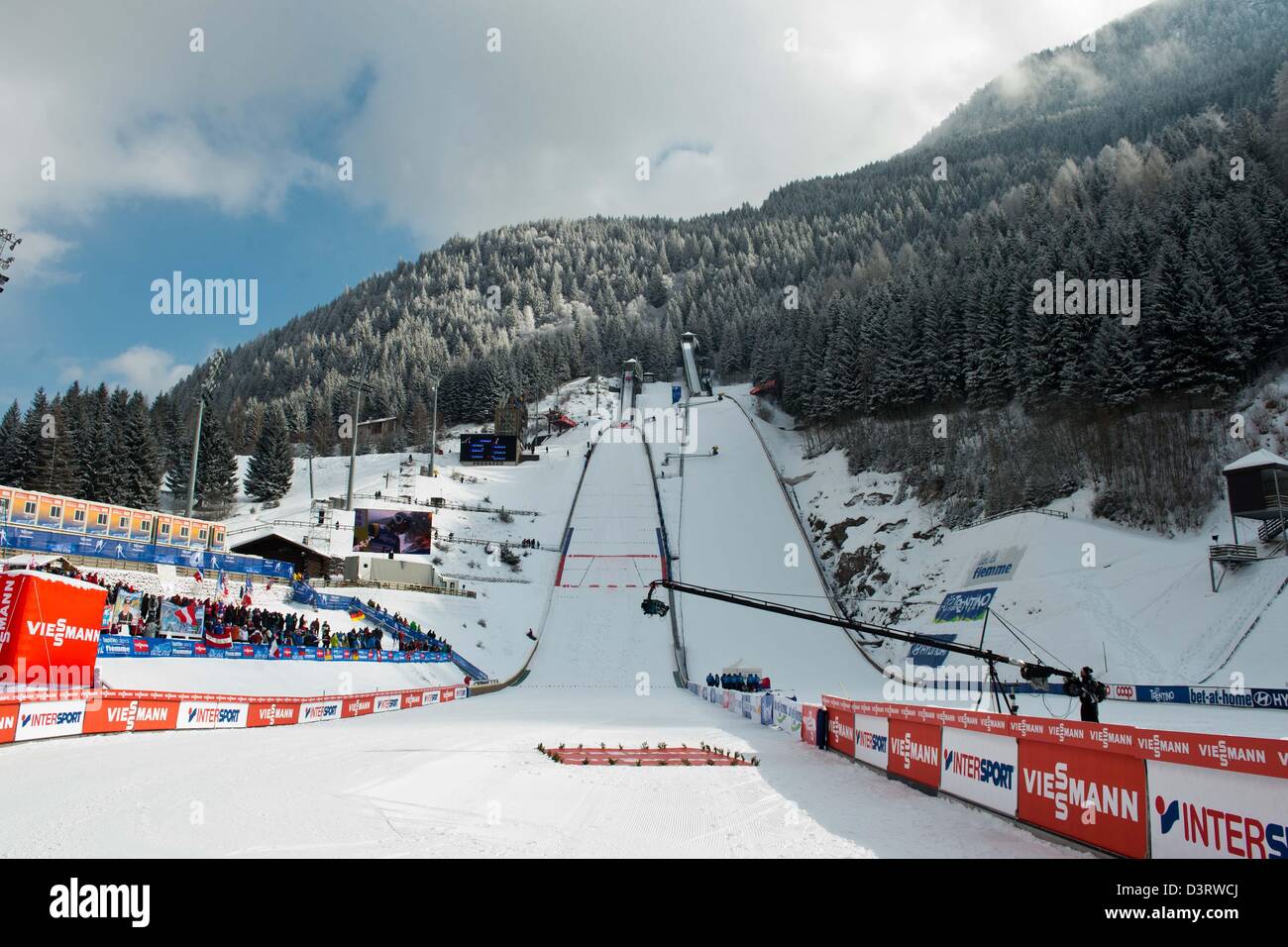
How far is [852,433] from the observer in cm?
6347

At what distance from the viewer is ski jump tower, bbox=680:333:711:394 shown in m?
107

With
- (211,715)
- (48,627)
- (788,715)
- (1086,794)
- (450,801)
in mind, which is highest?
(48,627)

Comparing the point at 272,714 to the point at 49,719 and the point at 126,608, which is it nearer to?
the point at 49,719

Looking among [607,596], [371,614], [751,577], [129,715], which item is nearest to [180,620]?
[129,715]

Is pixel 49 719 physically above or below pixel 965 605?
above

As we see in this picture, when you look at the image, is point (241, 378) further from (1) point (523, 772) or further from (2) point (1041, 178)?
(1) point (523, 772)

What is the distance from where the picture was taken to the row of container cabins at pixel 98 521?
1160 inches

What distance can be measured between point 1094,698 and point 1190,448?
111ft

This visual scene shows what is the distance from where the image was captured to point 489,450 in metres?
71.9

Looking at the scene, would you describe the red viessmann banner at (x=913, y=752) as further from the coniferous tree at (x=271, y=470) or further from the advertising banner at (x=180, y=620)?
the coniferous tree at (x=271, y=470)

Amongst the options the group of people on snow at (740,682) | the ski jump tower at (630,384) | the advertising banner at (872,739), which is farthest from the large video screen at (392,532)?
the ski jump tower at (630,384)

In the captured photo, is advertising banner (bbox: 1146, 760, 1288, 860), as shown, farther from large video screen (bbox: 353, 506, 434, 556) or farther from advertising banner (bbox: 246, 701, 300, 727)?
large video screen (bbox: 353, 506, 434, 556)

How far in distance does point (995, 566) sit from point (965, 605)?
2.65 metres

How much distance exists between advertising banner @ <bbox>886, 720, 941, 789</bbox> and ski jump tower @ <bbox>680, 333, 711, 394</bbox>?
92.0 meters
